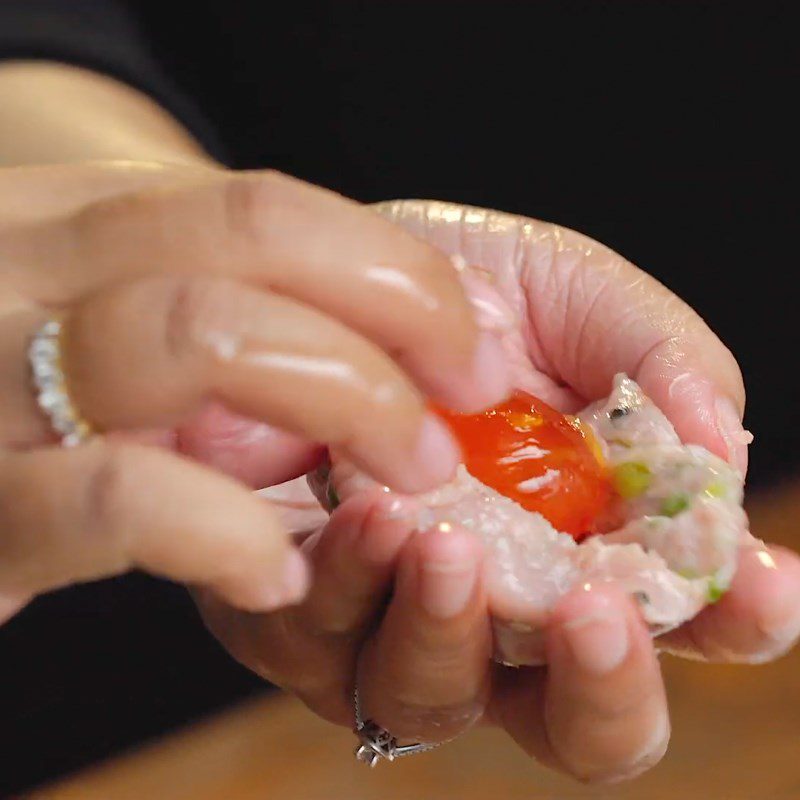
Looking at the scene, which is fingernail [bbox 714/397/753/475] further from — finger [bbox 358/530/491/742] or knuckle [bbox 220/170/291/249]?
knuckle [bbox 220/170/291/249]

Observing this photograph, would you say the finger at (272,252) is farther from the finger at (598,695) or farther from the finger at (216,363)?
the finger at (598,695)

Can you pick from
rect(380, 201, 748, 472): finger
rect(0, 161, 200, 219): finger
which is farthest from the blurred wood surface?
rect(0, 161, 200, 219): finger

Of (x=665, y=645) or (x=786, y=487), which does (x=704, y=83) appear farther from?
(x=665, y=645)

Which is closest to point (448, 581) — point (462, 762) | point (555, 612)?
point (555, 612)

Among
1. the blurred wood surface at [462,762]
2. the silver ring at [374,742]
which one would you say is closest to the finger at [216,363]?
the silver ring at [374,742]

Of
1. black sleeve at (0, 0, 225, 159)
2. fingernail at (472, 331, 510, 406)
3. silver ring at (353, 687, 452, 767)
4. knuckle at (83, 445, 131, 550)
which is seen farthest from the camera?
black sleeve at (0, 0, 225, 159)

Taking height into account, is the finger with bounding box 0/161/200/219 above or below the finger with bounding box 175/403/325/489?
above

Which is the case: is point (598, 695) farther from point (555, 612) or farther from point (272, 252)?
point (272, 252)
